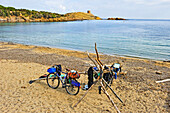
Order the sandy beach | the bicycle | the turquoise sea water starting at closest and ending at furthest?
the sandy beach, the bicycle, the turquoise sea water

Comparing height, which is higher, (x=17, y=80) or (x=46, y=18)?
(x=46, y=18)

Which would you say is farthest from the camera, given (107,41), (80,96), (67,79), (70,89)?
(107,41)

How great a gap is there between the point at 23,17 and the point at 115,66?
15034cm

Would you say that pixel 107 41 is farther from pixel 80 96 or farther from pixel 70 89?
pixel 80 96

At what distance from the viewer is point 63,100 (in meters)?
8.42

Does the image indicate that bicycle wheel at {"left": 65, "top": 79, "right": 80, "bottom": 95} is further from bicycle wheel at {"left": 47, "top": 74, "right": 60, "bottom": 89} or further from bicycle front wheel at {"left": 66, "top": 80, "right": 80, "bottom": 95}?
bicycle wheel at {"left": 47, "top": 74, "right": 60, "bottom": 89}

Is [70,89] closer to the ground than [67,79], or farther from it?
closer to the ground

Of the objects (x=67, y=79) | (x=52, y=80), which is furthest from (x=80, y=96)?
(x=52, y=80)

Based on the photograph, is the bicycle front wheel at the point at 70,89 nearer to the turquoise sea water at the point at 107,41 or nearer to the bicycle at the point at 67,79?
the bicycle at the point at 67,79

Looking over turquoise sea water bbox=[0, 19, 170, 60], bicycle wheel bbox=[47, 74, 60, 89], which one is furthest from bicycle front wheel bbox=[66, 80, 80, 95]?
turquoise sea water bbox=[0, 19, 170, 60]

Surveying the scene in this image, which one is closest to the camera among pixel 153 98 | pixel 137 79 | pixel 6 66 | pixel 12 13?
pixel 153 98

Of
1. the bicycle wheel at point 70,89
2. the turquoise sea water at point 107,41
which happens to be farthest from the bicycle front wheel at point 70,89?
the turquoise sea water at point 107,41

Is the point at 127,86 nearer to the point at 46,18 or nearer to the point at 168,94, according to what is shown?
the point at 168,94

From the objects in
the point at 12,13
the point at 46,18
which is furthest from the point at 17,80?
the point at 46,18
